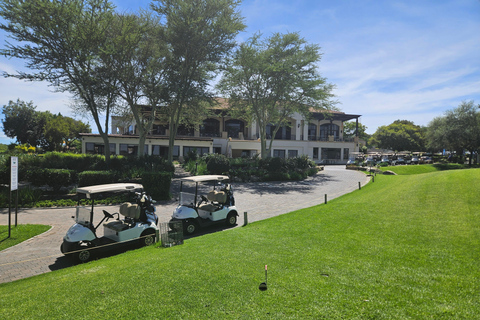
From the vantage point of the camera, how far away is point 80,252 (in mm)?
6590

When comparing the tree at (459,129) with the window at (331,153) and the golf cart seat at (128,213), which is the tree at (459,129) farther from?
the golf cart seat at (128,213)

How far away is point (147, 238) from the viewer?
782 centimetres

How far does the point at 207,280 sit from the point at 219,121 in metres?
45.2

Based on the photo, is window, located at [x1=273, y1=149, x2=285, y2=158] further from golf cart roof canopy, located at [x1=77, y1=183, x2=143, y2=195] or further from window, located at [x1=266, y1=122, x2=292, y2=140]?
golf cart roof canopy, located at [x1=77, y1=183, x2=143, y2=195]

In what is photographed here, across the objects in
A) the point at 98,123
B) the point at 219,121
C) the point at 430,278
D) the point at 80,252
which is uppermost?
the point at 219,121

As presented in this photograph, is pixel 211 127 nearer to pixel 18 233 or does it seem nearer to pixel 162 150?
pixel 162 150

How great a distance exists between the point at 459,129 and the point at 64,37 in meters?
49.6

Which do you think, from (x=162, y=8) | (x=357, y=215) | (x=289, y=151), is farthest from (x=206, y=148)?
(x=357, y=215)

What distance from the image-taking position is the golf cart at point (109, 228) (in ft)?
21.9

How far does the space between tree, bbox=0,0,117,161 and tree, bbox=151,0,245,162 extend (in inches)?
171

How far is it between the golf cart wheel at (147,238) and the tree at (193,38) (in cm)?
1494

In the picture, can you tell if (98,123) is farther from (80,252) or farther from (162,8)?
(80,252)

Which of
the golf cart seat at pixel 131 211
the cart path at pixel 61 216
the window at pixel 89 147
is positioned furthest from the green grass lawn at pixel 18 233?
the window at pixel 89 147

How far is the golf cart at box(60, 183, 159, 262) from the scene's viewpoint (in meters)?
6.68
